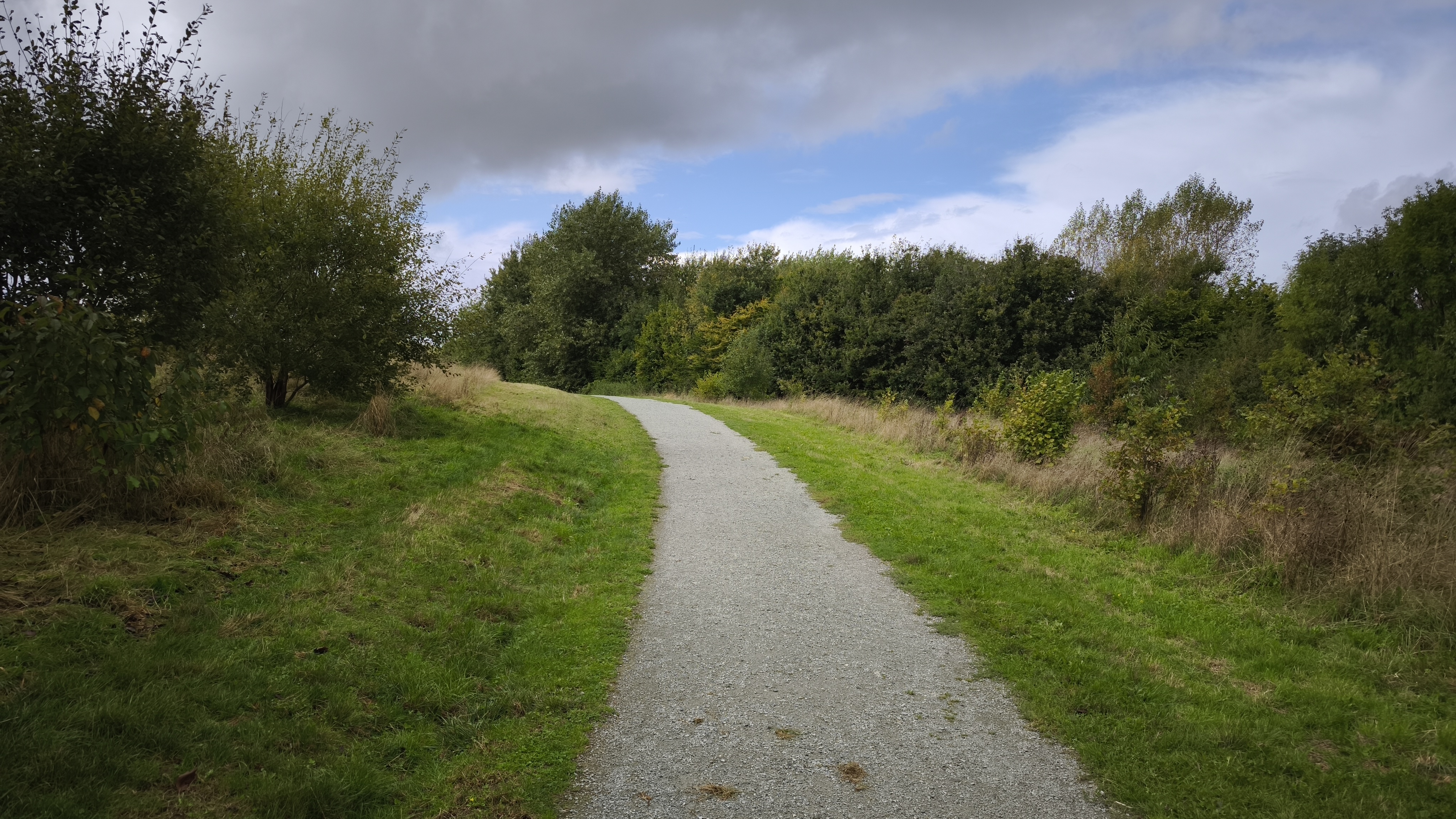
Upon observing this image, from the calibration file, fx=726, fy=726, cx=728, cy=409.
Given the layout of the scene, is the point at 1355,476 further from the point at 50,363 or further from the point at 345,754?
the point at 50,363

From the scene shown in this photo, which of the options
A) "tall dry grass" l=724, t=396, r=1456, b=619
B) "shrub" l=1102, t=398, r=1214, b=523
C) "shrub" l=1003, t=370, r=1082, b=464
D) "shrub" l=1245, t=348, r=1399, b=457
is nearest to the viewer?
"tall dry grass" l=724, t=396, r=1456, b=619

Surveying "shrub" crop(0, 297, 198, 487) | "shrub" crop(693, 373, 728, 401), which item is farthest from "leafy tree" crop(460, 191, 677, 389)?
"shrub" crop(0, 297, 198, 487)

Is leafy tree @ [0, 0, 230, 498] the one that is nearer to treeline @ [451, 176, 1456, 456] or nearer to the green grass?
the green grass

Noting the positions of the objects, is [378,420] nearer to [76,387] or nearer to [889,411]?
[76,387]

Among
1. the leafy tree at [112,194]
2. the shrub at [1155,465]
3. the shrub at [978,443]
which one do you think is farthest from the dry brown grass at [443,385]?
the shrub at [1155,465]

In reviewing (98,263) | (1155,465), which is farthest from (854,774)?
(98,263)

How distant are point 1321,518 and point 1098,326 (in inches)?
813

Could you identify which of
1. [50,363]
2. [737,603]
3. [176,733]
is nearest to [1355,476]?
[737,603]

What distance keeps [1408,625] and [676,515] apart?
291 inches

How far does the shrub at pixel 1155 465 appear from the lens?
8883 millimetres

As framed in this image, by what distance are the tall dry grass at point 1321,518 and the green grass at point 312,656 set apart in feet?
20.0

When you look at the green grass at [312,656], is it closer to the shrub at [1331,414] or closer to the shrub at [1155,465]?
the shrub at [1155,465]

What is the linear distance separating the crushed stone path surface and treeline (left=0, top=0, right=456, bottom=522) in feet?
13.9

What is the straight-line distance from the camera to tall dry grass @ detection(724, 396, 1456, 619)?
6172mm
